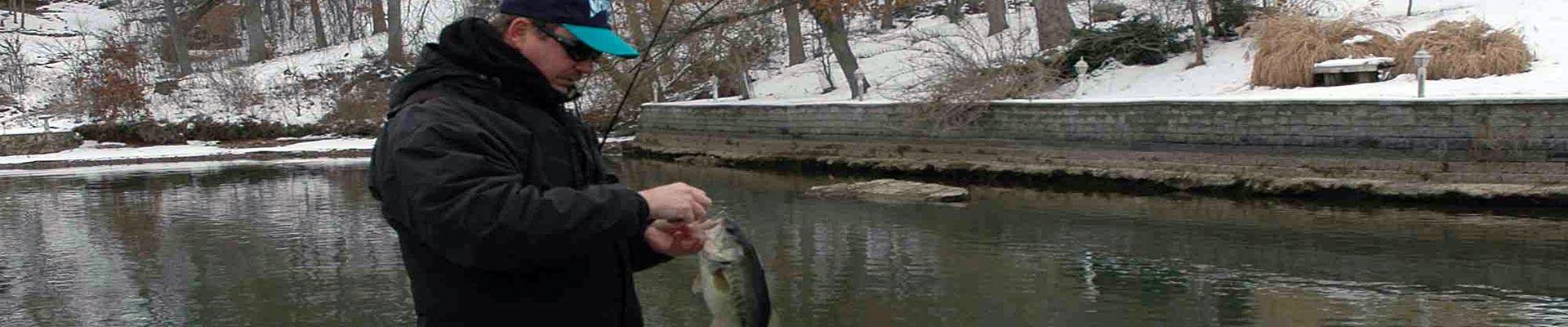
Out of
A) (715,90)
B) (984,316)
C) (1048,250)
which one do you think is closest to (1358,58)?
(1048,250)

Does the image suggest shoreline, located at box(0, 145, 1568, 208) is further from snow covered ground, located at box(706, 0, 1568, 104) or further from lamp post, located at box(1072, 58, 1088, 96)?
lamp post, located at box(1072, 58, 1088, 96)

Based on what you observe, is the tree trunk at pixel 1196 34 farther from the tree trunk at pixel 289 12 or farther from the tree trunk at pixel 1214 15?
the tree trunk at pixel 289 12

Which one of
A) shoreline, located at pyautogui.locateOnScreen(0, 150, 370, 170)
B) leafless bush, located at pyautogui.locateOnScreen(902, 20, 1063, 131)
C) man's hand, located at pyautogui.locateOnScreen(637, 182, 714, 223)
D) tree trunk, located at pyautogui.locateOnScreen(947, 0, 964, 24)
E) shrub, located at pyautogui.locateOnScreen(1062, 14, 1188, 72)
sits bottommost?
shoreline, located at pyautogui.locateOnScreen(0, 150, 370, 170)

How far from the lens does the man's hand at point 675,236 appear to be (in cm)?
280

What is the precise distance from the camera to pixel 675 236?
285 centimetres

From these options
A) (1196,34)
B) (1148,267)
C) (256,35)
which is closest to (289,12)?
(256,35)

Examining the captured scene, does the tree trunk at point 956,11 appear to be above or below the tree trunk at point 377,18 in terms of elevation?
below

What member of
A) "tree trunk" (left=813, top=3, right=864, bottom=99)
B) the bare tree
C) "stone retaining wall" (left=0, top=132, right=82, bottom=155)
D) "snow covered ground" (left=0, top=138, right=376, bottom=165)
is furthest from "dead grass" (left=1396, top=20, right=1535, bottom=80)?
"stone retaining wall" (left=0, top=132, right=82, bottom=155)

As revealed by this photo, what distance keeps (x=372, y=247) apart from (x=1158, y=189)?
1025 centimetres

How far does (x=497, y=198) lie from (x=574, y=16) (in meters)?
0.46

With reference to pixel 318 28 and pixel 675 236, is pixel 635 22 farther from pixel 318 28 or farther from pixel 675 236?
pixel 675 236

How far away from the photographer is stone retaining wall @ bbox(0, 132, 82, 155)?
3806 cm

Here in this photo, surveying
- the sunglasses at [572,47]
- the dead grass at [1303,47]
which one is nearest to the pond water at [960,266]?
the dead grass at [1303,47]

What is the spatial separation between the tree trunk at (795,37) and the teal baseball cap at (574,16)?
Result: 3491 centimetres
